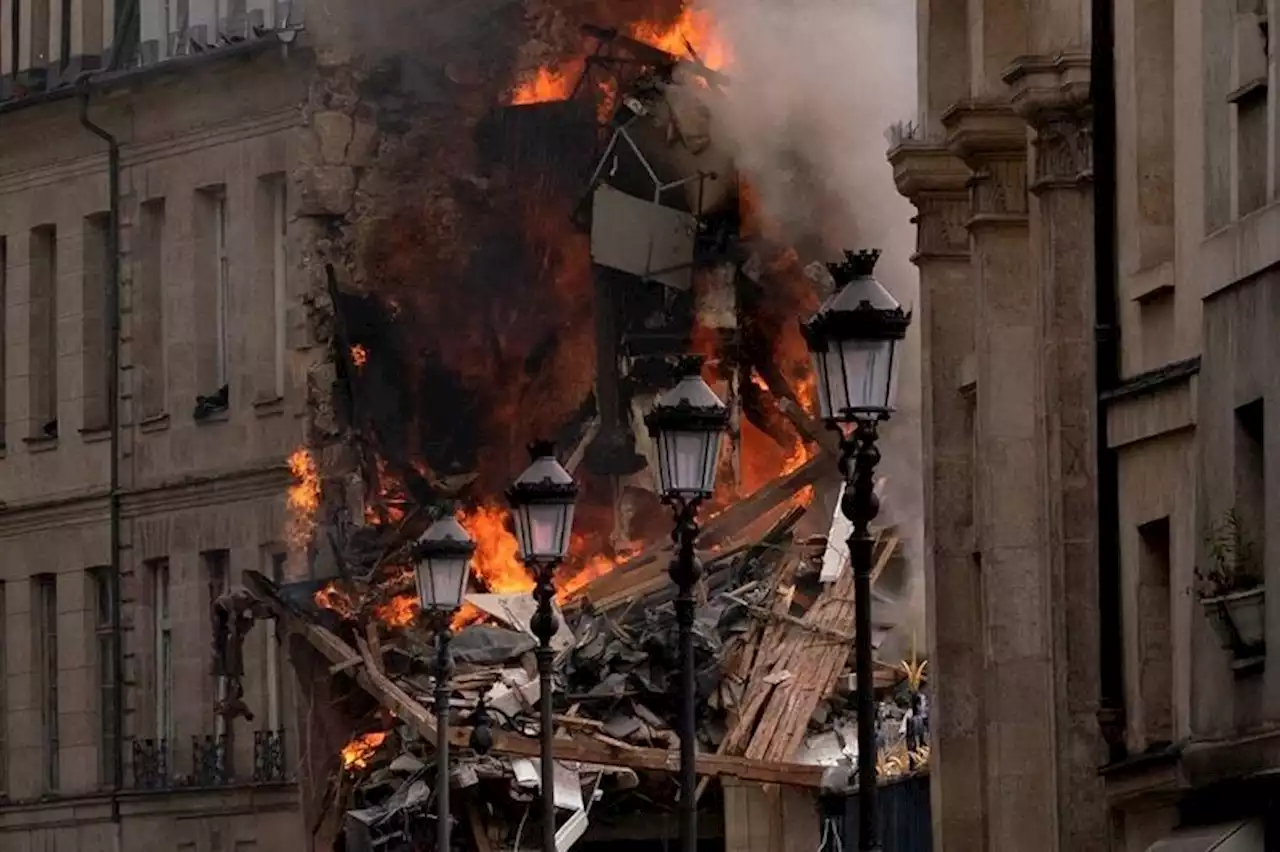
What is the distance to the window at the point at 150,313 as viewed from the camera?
61219 mm

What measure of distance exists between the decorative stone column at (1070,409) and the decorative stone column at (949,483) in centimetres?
356

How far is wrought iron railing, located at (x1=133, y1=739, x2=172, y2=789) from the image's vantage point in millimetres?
59719

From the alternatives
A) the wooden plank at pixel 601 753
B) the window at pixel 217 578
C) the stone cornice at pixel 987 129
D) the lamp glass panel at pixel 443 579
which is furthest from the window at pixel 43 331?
the stone cornice at pixel 987 129

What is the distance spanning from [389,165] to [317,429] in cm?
343

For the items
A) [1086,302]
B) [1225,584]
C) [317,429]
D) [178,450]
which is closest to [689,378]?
[1086,302]

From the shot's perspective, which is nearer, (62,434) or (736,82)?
(736,82)

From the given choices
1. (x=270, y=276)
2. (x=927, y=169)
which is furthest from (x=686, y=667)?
(x=270, y=276)

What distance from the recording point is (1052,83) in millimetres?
28719

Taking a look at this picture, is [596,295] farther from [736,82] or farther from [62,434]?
[62,434]

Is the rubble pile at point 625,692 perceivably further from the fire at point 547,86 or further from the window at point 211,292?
the window at point 211,292

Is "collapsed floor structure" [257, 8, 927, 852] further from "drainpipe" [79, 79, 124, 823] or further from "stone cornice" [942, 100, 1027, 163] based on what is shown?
"stone cornice" [942, 100, 1027, 163]

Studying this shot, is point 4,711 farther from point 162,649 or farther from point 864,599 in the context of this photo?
point 864,599

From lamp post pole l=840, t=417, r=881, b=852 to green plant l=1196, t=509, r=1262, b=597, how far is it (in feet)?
6.08

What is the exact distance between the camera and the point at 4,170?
212 feet
